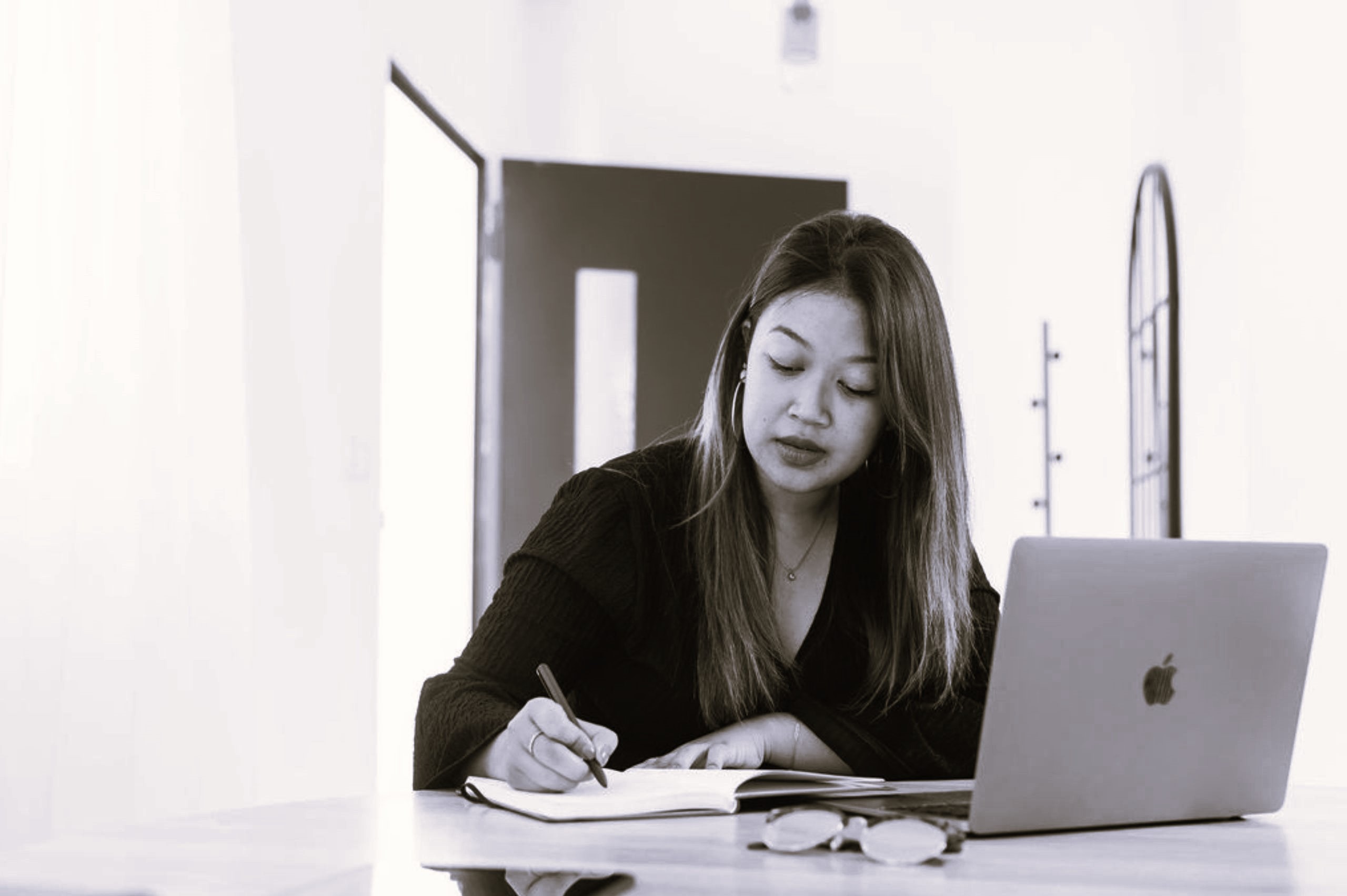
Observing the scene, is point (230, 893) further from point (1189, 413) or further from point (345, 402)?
point (1189, 413)

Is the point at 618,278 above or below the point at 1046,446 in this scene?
above

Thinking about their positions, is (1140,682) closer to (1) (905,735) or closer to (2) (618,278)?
(1) (905,735)

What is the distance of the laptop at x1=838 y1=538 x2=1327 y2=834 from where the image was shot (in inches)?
33.1

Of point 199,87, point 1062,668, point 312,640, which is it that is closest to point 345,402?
point 312,640

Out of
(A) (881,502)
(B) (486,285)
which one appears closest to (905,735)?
(A) (881,502)

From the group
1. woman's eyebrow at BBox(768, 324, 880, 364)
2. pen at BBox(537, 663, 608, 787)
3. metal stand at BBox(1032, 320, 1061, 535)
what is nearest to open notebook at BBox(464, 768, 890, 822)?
pen at BBox(537, 663, 608, 787)

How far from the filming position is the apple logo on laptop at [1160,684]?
2.94ft

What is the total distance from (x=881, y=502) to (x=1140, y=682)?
0.65 metres

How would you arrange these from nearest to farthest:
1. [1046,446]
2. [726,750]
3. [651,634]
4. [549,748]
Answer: [549,748] → [726,750] → [651,634] → [1046,446]

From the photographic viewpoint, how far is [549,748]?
1006 mm

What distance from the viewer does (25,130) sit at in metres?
1.65

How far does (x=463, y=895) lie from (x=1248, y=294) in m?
2.39

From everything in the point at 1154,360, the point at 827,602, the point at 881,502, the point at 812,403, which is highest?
the point at 1154,360

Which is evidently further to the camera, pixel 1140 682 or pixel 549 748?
pixel 549 748
